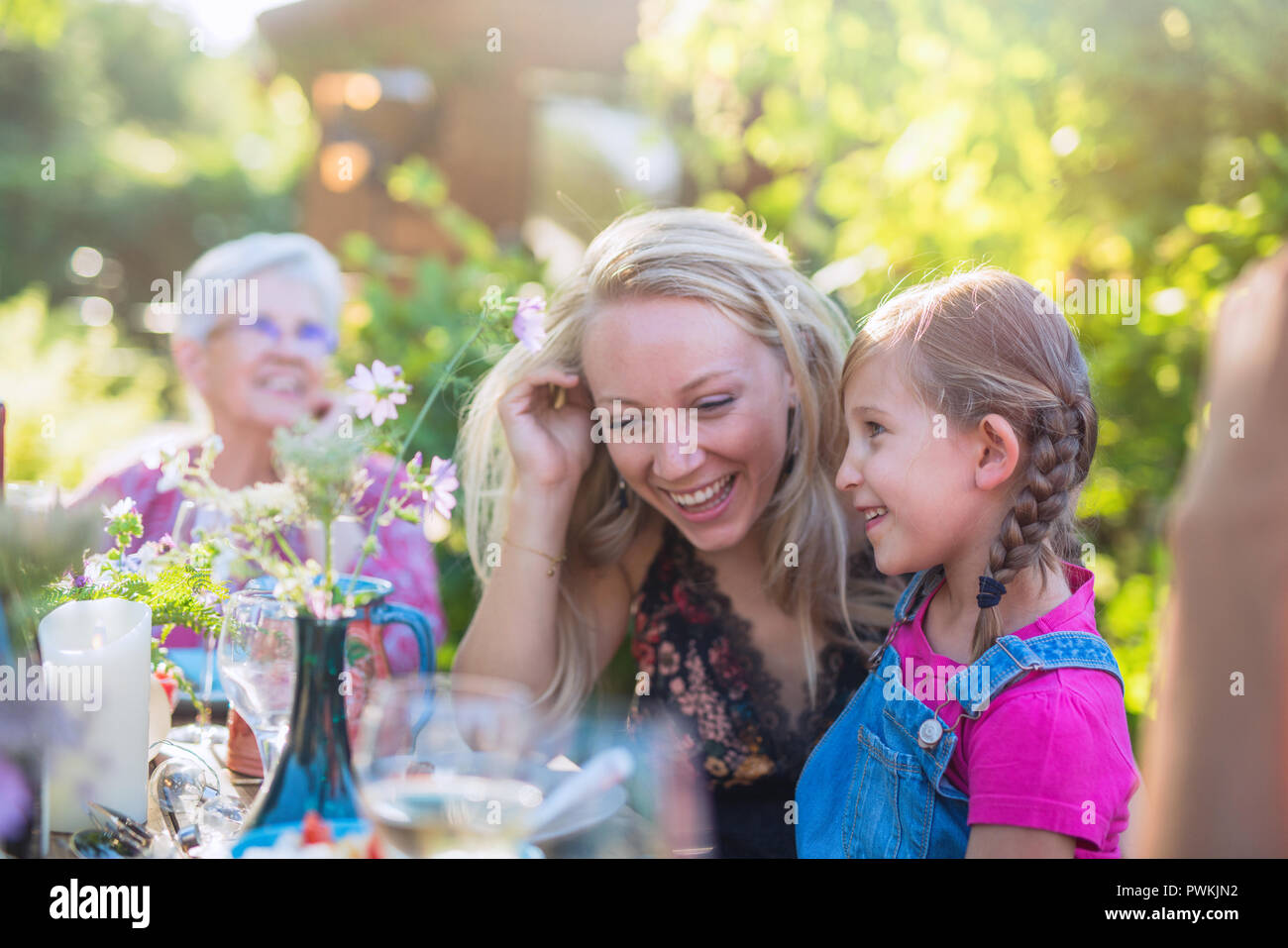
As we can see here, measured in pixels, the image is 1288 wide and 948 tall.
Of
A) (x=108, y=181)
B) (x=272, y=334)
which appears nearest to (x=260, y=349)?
Answer: (x=272, y=334)

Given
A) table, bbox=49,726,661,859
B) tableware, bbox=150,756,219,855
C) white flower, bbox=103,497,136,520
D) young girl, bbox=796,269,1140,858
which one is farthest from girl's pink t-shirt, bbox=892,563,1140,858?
white flower, bbox=103,497,136,520

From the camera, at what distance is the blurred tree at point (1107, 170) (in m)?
3.32

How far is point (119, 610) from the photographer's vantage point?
1.40 meters

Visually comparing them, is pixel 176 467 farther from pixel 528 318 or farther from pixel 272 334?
pixel 272 334

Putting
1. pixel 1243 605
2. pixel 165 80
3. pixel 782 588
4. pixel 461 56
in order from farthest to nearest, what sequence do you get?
pixel 165 80 < pixel 461 56 < pixel 782 588 < pixel 1243 605

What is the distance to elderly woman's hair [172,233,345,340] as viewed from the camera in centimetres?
312

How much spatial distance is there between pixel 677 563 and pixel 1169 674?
1358mm

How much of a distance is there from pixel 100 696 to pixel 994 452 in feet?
3.87

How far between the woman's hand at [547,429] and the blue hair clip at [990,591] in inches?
35.0

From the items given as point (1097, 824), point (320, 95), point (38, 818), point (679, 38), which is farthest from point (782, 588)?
point (320, 95)

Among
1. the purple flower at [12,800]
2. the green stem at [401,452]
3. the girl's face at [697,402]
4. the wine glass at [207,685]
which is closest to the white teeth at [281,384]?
the wine glass at [207,685]

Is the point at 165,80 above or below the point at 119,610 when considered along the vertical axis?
above
